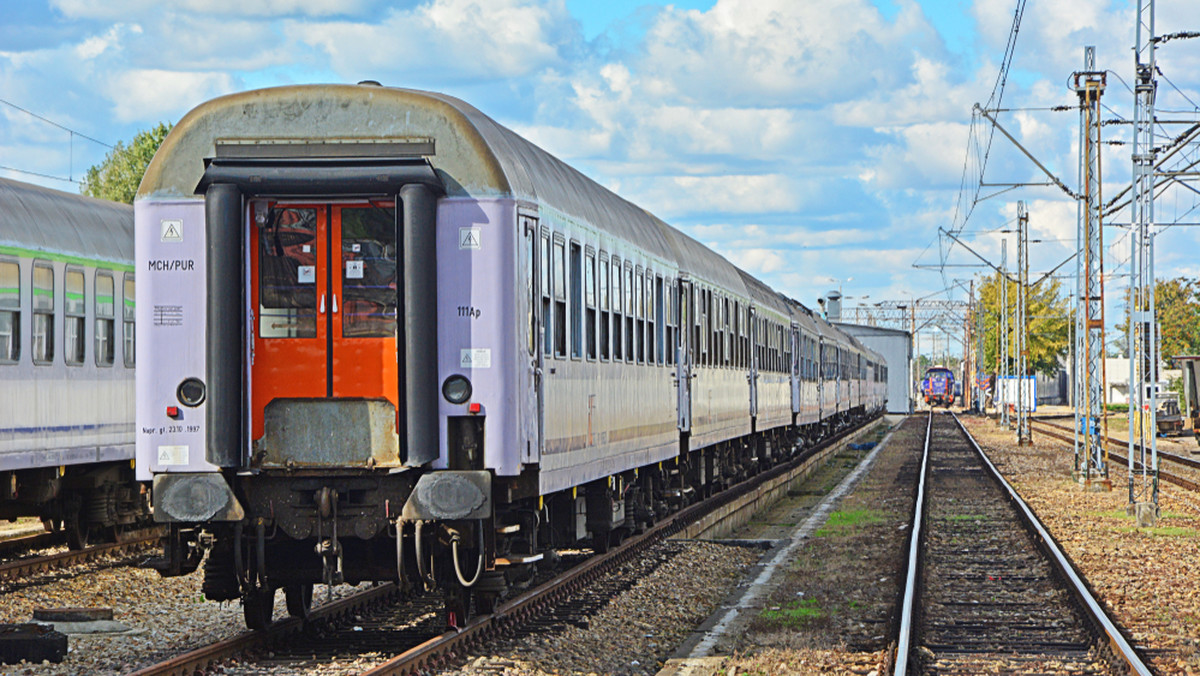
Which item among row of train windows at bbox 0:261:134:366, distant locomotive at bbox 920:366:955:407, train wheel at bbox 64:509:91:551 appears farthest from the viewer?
distant locomotive at bbox 920:366:955:407

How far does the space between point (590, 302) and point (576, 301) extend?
0.51 meters

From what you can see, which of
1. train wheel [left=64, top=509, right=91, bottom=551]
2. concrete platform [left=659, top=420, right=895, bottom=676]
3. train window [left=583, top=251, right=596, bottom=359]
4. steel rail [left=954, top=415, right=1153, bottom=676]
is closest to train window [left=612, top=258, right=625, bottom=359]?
train window [left=583, top=251, right=596, bottom=359]

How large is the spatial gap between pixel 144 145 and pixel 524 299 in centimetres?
6363

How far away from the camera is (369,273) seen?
9523 millimetres

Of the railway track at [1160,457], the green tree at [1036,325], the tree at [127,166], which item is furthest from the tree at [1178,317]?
the tree at [127,166]

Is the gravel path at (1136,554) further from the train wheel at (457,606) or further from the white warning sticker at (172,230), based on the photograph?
the white warning sticker at (172,230)

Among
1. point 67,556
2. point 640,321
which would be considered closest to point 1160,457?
point 640,321

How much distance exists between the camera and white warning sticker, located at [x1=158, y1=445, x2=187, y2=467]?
372 inches

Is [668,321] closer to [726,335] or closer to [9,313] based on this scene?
[726,335]

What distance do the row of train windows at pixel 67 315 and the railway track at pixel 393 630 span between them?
14.8ft

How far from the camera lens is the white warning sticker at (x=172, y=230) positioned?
375 inches

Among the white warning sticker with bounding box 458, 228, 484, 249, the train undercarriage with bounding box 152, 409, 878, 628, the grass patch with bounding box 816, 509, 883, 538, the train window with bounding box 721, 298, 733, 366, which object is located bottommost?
the grass patch with bounding box 816, 509, 883, 538

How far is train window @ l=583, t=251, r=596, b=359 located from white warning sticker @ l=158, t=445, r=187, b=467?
3.59 meters

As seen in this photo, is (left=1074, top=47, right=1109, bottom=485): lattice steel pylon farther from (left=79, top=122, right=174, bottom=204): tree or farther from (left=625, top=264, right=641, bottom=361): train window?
(left=79, top=122, right=174, bottom=204): tree
